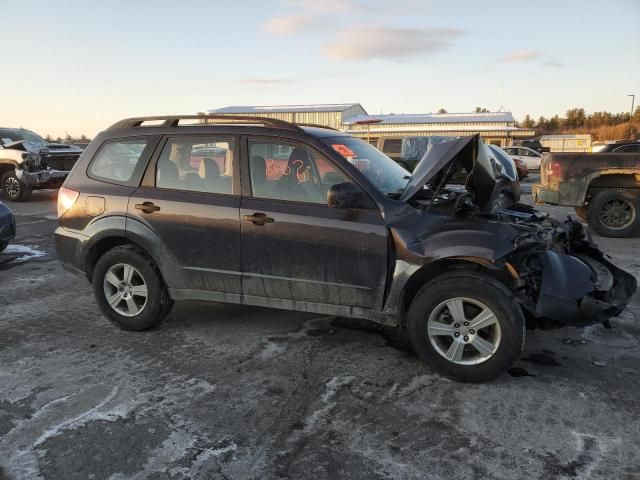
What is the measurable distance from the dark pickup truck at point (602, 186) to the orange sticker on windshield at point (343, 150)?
634cm

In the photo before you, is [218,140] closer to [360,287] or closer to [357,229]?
[357,229]

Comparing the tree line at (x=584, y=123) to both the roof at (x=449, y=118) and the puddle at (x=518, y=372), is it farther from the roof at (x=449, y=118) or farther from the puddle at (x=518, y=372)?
the puddle at (x=518, y=372)

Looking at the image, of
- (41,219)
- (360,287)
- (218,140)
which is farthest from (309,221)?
(41,219)

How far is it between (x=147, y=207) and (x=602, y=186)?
817 centimetres

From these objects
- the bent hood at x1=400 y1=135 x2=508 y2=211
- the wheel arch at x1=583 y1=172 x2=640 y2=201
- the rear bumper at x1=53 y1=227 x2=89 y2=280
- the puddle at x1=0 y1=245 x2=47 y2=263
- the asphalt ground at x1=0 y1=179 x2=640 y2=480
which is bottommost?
the asphalt ground at x1=0 y1=179 x2=640 y2=480

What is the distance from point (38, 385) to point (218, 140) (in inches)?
89.2

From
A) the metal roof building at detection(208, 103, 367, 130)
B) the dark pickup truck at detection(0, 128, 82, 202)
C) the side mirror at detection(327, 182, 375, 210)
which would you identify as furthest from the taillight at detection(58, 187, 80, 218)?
the metal roof building at detection(208, 103, 367, 130)

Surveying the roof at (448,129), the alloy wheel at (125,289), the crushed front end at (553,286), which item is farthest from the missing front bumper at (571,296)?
the roof at (448,129)

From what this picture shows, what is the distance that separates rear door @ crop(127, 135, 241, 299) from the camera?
13.6ft

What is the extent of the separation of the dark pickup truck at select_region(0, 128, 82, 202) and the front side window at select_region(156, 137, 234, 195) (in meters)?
11.4

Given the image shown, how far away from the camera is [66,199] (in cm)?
474

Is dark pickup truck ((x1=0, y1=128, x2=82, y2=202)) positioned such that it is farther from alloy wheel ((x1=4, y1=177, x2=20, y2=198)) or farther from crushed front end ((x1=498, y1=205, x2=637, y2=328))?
crushed front end ((x1=498, y1=205, x2=637, y2=328))

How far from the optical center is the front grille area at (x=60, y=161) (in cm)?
1437

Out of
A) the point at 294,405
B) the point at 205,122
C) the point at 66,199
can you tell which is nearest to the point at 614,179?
the point at 205,122
